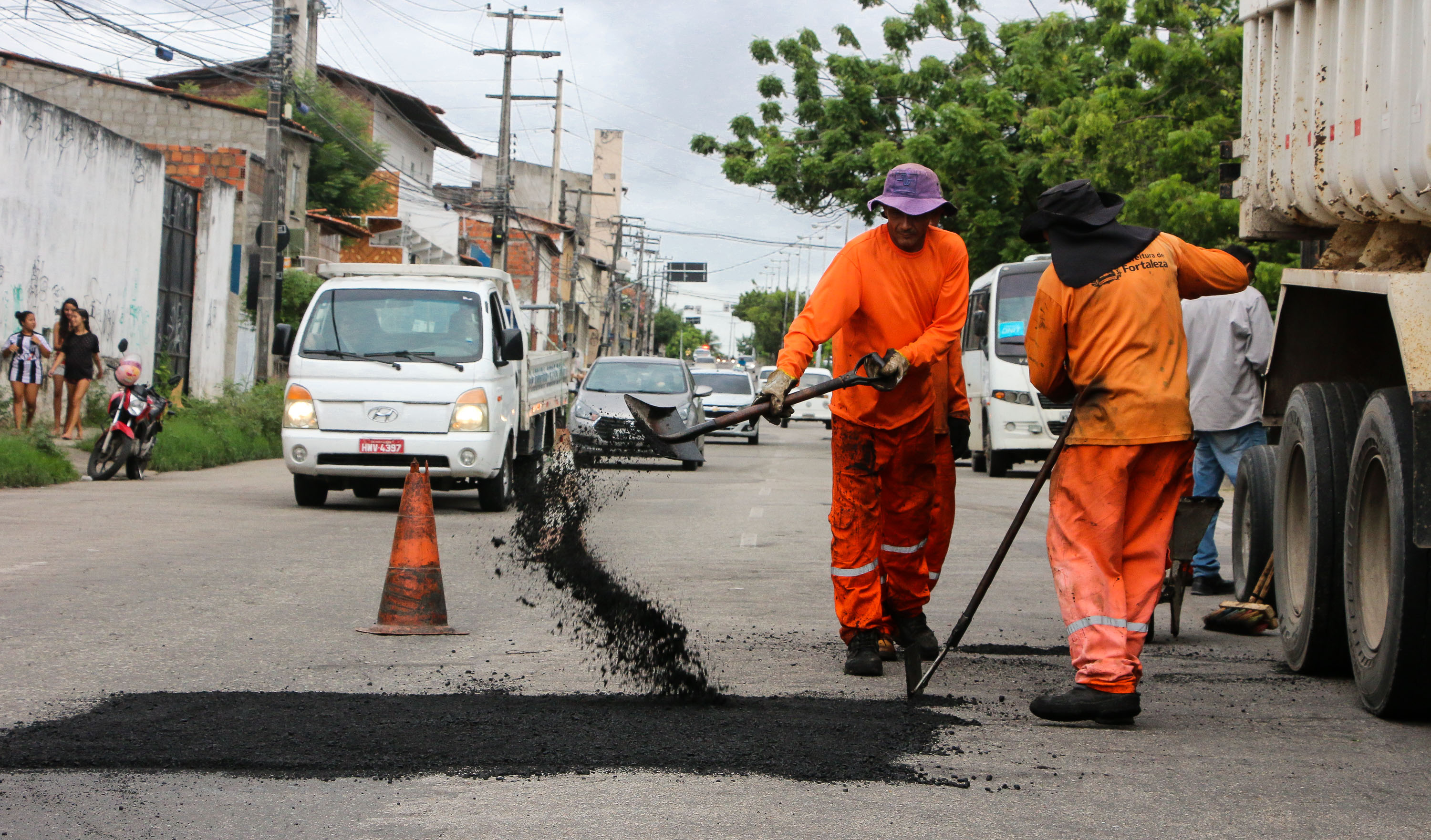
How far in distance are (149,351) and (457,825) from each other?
2223 cm

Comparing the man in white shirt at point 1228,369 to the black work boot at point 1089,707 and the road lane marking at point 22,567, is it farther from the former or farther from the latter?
the road lane marking at point 22,567

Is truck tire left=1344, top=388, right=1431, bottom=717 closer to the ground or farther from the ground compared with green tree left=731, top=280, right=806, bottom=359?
closer to the ground

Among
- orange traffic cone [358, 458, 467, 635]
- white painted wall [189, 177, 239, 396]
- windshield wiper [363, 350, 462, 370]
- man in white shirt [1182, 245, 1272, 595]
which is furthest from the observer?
white painted wall [189, 177, 239, 396]

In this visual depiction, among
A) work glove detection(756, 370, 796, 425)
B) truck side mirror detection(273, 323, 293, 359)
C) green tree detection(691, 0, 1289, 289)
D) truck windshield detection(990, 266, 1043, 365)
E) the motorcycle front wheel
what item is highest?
green tree detection(691, 0, 1289, 289)

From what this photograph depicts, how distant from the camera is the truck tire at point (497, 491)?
43.7 feet

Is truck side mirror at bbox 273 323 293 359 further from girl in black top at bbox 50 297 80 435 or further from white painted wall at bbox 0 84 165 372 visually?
white painted wall at bbox 0 84 165 372

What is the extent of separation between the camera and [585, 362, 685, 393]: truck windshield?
2208cm

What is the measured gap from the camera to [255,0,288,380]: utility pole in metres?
24.4

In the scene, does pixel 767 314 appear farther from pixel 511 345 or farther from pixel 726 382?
pixel 511 345

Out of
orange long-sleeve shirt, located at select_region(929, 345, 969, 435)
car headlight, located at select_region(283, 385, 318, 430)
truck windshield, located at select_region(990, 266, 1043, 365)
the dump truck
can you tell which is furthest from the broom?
truck windshield, located at select_region(990, 266, 1043, 365)

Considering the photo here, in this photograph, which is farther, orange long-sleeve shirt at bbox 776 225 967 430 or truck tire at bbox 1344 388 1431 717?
orange long-sleeve shirt at bbox 776 225 967 430

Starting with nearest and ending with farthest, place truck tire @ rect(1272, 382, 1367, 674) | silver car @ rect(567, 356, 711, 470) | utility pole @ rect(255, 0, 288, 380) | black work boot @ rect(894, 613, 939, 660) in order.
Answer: truck tire @ rect(1272, 382, 1367, 674) < black work boot @ rect(894, 613, 939, 660) < silver car @ rect(567, 356, 711, 470) < utility pole @ rect(255, 0, 288, 380)

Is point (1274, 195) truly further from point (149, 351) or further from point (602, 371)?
point (149, 351)

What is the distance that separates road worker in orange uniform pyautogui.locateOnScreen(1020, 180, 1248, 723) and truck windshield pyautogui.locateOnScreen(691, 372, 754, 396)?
27806mm
